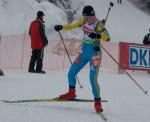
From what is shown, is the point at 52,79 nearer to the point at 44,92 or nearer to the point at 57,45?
the point at 44,92

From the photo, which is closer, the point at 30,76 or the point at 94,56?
the point at 94,56

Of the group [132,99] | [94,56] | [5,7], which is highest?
[5,7]

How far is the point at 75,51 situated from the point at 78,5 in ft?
33.7

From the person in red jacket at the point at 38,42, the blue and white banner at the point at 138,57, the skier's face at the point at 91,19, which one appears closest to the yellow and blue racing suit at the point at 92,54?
the skier's face at the point at 91,19

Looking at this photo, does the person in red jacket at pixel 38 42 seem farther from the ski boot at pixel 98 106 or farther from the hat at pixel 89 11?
the ski boot at pixel 98 106

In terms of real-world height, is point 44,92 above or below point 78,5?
below

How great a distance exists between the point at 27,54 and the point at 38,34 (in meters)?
3.33

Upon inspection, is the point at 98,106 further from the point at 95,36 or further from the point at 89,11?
the point at 89,11

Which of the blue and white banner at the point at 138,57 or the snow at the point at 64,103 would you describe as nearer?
the snow at the point at 64,103

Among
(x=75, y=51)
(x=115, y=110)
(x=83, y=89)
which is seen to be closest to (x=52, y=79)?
(x=83, y=89)

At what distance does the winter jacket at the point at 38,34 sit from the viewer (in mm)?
15680

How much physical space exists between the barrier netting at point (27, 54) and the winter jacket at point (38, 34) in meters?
2.25

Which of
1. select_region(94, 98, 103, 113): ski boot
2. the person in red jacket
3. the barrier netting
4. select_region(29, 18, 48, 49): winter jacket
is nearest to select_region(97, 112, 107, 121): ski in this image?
select_region(94, 98, 103, 113): ski boot

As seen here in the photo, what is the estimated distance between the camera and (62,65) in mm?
18703
